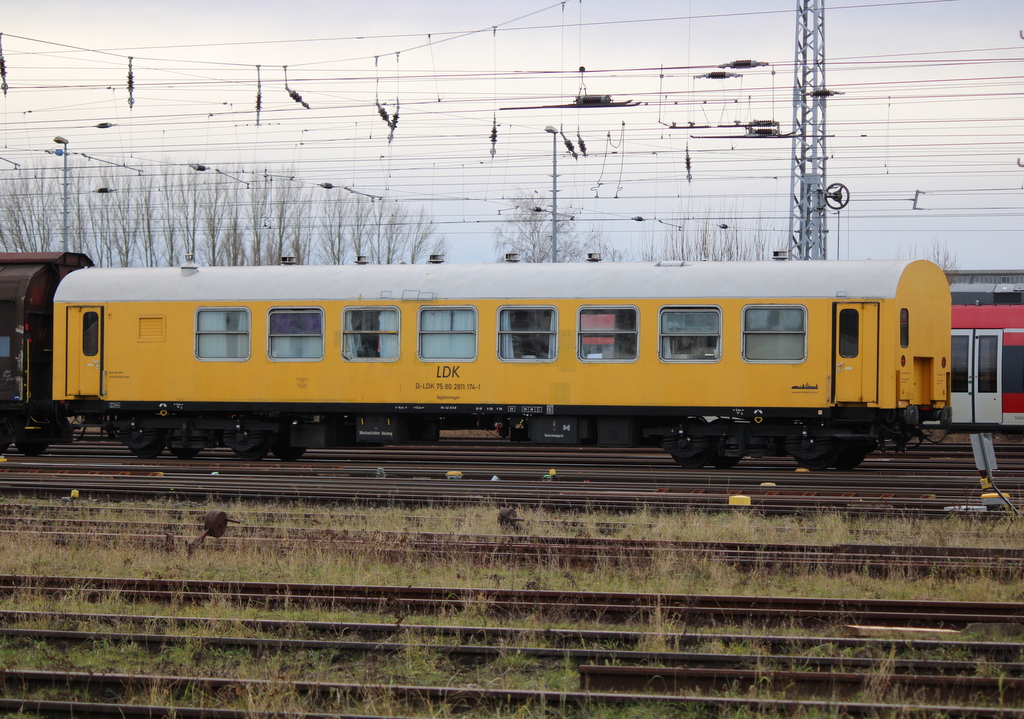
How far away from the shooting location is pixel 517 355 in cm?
1644

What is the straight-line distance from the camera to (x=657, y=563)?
877 centimetres

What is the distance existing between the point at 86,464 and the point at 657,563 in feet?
39.2

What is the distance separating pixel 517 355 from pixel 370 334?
2597 mm

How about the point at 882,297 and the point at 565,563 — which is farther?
the point at 882,297

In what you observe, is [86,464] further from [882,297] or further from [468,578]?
[882,297]

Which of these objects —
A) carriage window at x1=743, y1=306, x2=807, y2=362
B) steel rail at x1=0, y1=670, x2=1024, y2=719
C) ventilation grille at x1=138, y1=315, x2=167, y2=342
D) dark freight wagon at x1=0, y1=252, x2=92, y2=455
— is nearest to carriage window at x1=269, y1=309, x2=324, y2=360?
ventilation grille at x1=138, y1=315, x2=167, y2=342

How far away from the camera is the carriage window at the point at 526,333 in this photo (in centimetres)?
1636

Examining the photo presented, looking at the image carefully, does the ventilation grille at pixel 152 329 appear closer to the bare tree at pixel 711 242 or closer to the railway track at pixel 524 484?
the railway track at pixel 524 484

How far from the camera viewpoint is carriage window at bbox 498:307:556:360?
16.4 m

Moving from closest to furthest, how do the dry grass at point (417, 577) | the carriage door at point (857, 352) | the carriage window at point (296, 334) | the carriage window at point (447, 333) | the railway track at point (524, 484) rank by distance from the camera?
the dry grass at point (417, 577)
the railway track at point (524, 484)
the carriage door at point (857, 352)
the carriage window at point (447, 333)
the carriage window at point (296, 334)

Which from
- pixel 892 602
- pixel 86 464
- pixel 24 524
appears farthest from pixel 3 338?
pixel 892 602

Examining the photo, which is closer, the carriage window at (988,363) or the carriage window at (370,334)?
the carriage window at (370,334)

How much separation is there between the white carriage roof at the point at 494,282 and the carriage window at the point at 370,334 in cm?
29

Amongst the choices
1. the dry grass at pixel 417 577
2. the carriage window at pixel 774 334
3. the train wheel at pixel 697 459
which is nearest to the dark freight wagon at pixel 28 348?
the dry grass at pixel 417 577
